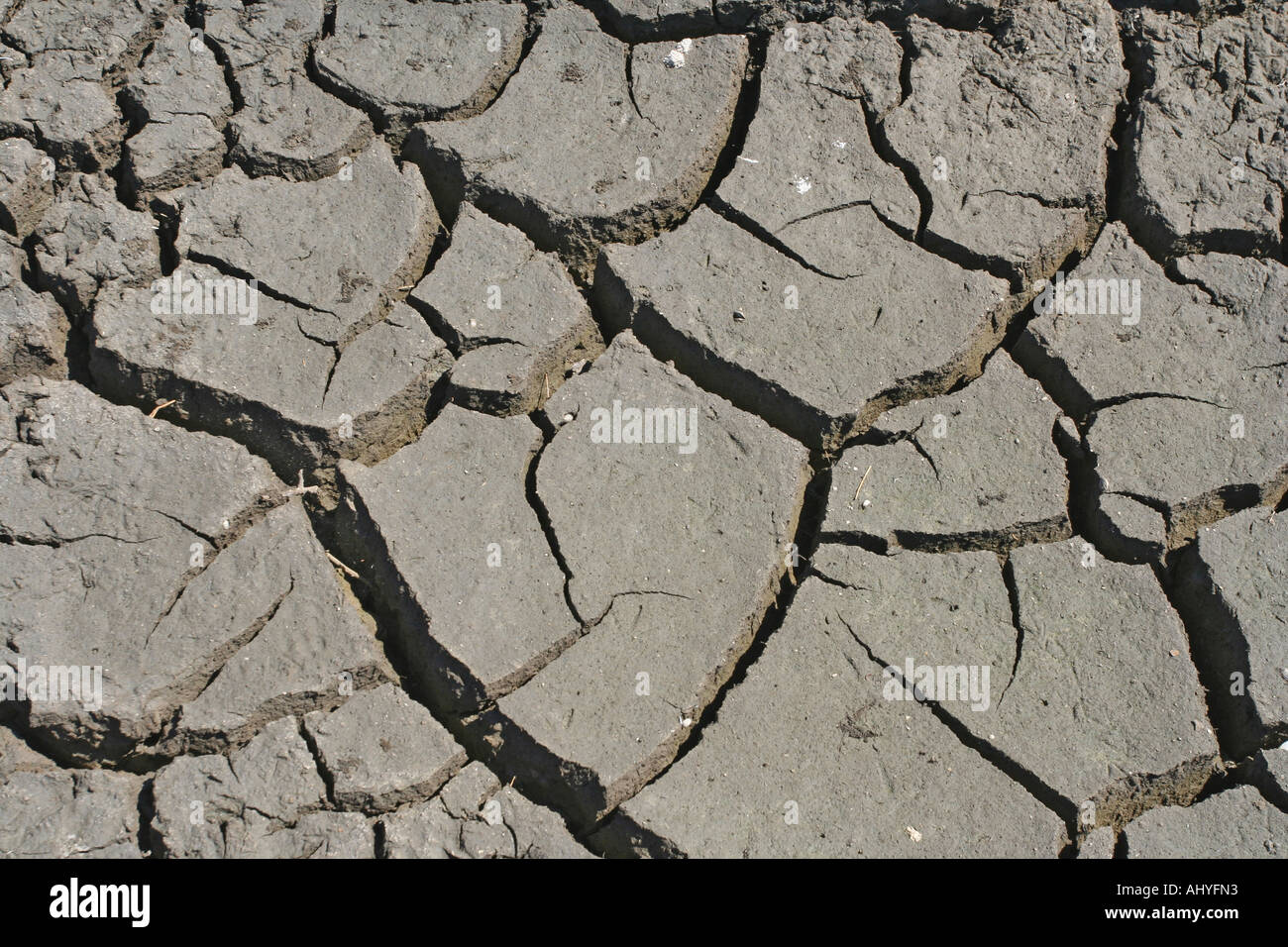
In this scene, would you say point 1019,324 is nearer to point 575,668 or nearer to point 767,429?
point 767,429

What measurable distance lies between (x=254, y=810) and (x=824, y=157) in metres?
2.33

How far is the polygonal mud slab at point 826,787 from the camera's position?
230 centimetres

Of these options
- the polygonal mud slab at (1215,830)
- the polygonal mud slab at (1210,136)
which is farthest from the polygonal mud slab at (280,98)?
the polygonal mud slab at (1215,830)

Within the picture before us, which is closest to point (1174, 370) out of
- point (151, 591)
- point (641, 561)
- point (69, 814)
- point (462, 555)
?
point (641, 561)

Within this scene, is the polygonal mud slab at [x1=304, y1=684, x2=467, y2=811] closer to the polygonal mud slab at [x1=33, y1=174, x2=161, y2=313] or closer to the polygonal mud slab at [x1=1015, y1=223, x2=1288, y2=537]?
the polygonal mud slab at [x1=33, y1=174, x2=161, y2=313]

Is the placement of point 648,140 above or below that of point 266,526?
above

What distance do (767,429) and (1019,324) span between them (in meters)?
0.81

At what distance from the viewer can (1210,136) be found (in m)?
3.26

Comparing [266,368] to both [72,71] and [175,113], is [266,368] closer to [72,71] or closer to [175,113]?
[175,113]

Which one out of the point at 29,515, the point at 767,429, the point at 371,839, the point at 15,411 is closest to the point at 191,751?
the point at 371,839

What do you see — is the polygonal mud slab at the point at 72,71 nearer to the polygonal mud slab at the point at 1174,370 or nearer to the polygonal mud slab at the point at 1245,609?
the polygonal mud slab at the point at 1174,370
